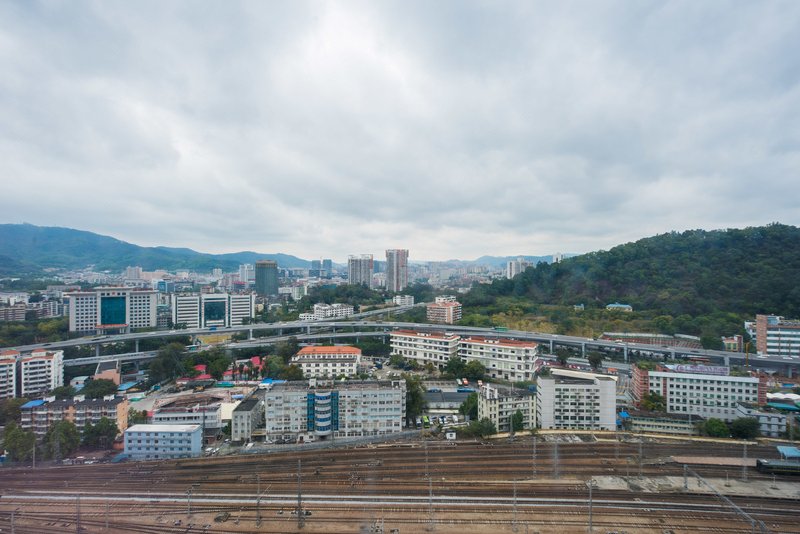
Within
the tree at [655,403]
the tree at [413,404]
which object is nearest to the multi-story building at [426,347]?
the tree at [413,404]

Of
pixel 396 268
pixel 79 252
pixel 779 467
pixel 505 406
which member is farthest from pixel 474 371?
pixel 79 252

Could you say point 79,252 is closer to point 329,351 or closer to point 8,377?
point 8,377

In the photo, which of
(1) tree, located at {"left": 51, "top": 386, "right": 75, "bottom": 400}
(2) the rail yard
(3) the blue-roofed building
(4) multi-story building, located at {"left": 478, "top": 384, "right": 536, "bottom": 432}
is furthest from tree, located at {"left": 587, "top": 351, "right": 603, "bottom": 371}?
(1) tree, located at {"left": 51, "top": 386, "right": 75, "bottom": 400}

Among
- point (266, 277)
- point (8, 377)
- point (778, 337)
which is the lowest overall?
point (8, 377)

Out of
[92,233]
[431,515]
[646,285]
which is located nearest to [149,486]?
[431,515]

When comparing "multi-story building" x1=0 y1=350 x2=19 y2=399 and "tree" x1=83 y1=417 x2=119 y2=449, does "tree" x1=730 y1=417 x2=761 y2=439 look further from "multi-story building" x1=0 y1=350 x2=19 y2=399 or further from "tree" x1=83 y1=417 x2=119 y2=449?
"multi-story building" x1=0 y1=350 x2=19 y2=399

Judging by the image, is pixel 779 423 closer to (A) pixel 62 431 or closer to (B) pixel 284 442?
(B) pixel 284 442

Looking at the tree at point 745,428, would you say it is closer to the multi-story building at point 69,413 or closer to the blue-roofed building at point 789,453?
the blue-roofed building at point 789,453
